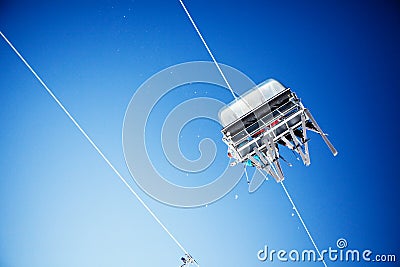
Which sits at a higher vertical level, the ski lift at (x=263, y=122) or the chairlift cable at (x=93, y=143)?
the chairlift cable at (x=93, y=143)

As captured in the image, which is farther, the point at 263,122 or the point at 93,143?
the point at 93,143

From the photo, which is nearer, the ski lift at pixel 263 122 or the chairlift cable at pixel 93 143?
the ski lift at pixel 263 122

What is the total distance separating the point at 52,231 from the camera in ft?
11.9

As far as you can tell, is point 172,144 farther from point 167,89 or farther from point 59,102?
point 59,102

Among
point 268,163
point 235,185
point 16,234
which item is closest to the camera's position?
point 268,163

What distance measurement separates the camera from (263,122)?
2111mm

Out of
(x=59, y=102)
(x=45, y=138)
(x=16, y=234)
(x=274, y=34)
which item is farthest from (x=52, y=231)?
(x=274, y=34)

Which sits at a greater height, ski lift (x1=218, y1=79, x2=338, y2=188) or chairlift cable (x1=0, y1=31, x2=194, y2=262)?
chairlift cable (x1=0, y1=31, x2=194, y2=262)

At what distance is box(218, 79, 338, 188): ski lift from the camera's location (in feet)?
6.87

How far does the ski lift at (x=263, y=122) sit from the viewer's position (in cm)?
209

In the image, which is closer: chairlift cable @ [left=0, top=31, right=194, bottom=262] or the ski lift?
the ski lift

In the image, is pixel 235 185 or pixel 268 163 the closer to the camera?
pixel 268 163

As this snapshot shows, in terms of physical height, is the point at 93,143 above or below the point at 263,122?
above

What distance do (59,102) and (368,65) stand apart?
8.85 feet
